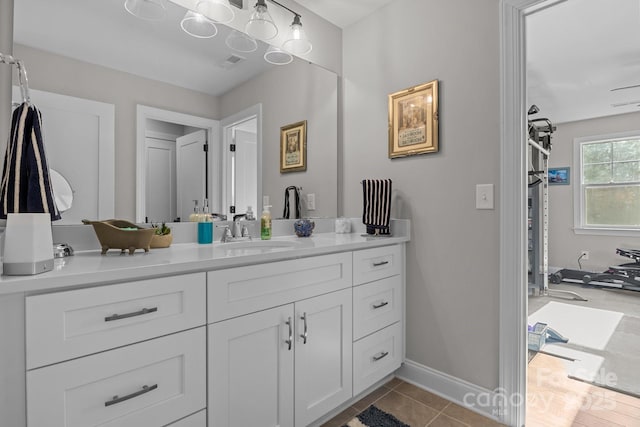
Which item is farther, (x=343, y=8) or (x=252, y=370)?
(x=343, y=8)

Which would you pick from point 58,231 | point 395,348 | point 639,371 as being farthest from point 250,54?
point 639,371

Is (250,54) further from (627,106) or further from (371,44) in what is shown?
(627,106)

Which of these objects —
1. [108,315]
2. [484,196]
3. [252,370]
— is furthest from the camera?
[484,196]

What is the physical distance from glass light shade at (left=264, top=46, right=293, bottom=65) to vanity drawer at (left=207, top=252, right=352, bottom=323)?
1.29 meters

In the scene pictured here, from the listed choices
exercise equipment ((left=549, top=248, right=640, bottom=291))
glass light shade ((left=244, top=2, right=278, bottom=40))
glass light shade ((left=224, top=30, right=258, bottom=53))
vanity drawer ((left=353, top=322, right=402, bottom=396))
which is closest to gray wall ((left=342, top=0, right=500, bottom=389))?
vanity drawer ((left=353, top=322, right=402, bottom=396))

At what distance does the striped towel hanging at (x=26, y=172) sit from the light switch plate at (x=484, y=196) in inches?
70.6

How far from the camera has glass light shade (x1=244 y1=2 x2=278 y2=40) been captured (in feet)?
5.85

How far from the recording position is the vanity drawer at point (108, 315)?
802 millimetres

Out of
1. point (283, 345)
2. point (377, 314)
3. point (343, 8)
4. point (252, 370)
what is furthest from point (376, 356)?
point (343, 8)

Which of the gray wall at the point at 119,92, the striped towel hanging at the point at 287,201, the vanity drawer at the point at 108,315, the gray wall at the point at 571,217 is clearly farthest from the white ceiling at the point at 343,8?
the gray wall at the point at 571,217

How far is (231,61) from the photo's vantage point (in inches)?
72.0

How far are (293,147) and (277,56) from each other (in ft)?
1.84

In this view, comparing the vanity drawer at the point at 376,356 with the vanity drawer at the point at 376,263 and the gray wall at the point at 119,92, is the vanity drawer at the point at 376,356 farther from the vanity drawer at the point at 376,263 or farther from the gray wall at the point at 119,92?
the gray wall at the point at 119,92

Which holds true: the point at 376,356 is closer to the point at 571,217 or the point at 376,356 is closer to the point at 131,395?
the point at 131,395
